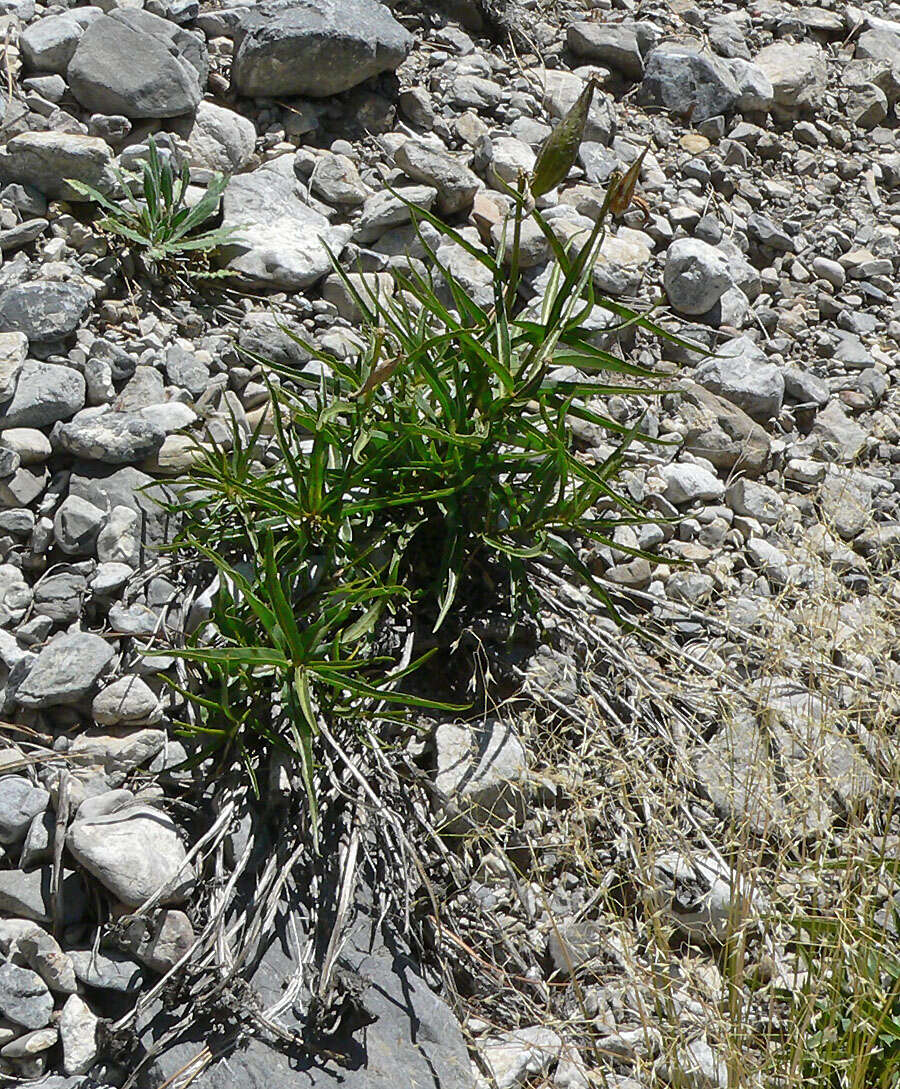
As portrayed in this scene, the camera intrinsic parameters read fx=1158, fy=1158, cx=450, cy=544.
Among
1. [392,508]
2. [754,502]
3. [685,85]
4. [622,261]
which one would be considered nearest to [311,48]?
[622,261]

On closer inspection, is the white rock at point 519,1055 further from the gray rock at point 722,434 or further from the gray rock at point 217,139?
the gray rock at point 217,139

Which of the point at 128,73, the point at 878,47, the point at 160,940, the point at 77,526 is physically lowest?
the point at 160,940

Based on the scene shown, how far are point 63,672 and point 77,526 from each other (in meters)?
0.33

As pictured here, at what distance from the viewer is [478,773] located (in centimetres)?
221

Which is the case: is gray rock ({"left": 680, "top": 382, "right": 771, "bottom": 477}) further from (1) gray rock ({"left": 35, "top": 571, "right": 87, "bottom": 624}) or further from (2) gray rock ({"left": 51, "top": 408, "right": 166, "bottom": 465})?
(1) gray rock ({"left": 35, "top": 571, "right": 87, "bottom": 624})

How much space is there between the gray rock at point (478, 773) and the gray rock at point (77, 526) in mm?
793

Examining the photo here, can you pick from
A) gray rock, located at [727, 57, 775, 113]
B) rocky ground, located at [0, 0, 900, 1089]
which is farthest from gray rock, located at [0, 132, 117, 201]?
gray rock, located at [727, 57, 775, 113]

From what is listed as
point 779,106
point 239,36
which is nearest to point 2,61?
point 239,36

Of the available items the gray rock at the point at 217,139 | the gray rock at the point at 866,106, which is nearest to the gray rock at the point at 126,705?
the gray rock at the point at 217,139

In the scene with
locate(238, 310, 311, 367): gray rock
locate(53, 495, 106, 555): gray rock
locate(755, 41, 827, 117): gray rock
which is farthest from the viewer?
locate(755, 41, 827, 117): gray rock

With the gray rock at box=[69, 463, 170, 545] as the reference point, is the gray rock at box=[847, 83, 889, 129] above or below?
above

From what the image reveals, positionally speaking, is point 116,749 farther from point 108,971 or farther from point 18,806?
point 108,971

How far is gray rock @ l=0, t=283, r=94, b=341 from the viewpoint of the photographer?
8.20 feet

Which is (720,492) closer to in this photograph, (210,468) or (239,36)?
(210,468)
